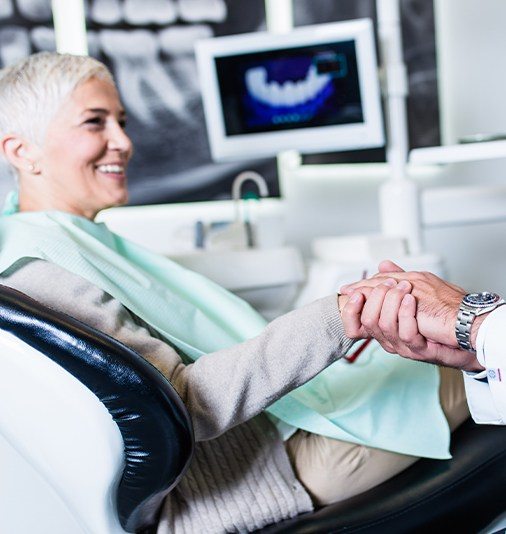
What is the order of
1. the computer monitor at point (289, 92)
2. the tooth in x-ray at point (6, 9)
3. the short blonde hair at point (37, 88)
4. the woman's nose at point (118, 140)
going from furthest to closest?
the tooth in x-ray at point (6, 9) < the computer monitor at point (289, 92) < the woman's nose at point (118, 140) < the short blonde hair at point (37, 88)

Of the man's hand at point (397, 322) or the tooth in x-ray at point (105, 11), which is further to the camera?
the tooth in x-ray at point (105, 11)

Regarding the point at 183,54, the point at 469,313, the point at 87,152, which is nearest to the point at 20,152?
the point at 87,152

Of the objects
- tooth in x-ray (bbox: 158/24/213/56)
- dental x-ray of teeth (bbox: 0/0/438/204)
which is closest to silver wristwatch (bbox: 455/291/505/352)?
dental x-ray of teeth (bbox: 0/0/438/204)

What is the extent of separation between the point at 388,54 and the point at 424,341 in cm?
158

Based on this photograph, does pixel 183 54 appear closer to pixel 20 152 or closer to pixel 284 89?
pixel 284 89

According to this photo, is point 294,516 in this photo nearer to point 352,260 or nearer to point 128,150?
point 128,150

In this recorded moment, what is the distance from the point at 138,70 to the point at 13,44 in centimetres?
46

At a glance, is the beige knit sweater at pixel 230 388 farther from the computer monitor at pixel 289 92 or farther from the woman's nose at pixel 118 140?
the computer monitor at pixel 289 92

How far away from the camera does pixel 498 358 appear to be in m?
1.18

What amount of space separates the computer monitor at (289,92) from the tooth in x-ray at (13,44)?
0.78 meters

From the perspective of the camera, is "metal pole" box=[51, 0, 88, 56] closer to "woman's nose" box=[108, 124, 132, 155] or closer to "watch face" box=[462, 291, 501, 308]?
"woman's nose" box=[108, 124, 132, 155]

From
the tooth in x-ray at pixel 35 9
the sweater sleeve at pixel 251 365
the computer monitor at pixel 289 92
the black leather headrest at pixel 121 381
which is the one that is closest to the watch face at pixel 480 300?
the sweater sleeve at pixel 251 365

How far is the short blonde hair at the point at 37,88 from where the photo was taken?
1.68m

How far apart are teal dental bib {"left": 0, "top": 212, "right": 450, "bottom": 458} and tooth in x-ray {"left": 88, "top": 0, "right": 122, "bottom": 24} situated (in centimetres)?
163
